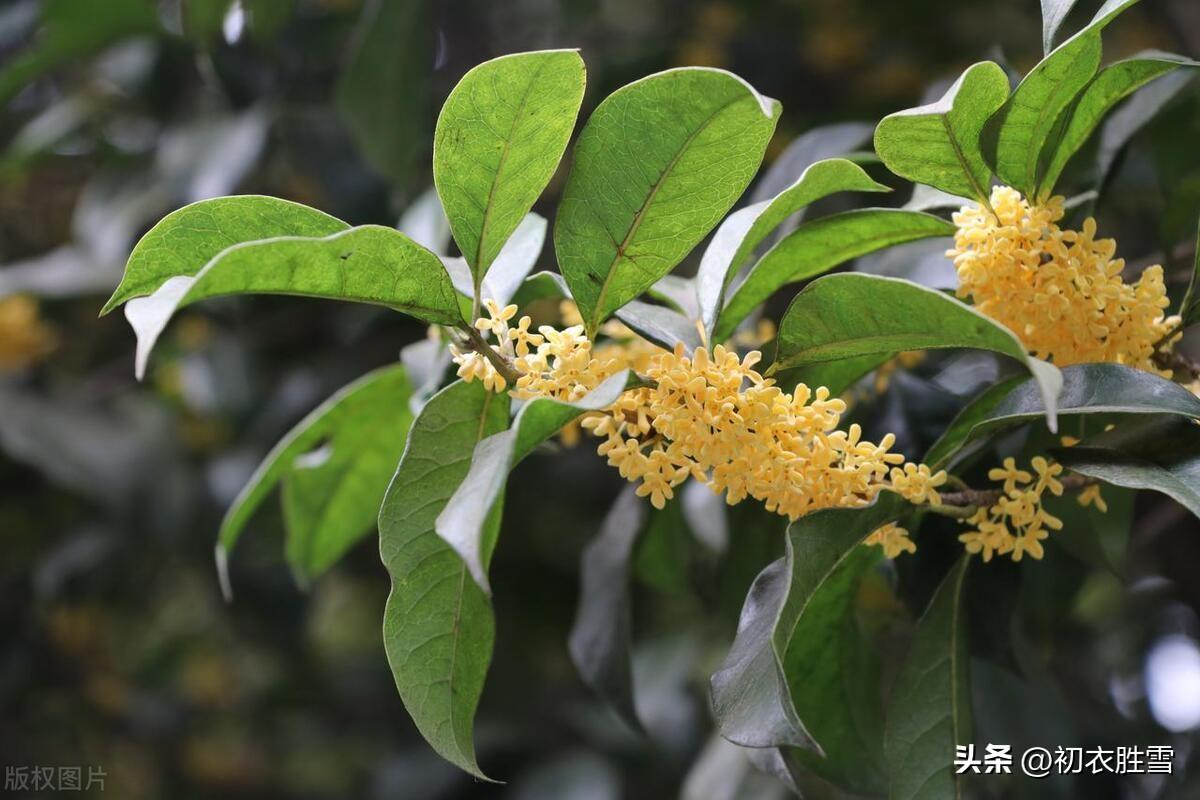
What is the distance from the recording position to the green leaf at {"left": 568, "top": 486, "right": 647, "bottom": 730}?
1078 mm

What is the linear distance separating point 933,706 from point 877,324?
1.07 feet

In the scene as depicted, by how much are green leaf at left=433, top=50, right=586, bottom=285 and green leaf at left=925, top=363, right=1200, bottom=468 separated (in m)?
0.34

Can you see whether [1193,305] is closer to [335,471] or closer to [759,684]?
[759,684]

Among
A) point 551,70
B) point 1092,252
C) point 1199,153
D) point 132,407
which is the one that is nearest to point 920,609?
point 1092,252

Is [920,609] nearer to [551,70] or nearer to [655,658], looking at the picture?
[551,70]

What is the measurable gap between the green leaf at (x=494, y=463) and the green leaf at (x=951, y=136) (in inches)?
9.9

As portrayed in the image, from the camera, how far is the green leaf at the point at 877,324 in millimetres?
620

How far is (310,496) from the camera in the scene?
1.15 meters

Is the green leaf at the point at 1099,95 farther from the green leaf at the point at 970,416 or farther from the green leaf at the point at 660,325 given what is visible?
the green leaf at the point at 660,325

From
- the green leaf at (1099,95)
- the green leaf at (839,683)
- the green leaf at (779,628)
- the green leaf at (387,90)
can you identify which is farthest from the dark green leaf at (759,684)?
the green leaf at (387,90)

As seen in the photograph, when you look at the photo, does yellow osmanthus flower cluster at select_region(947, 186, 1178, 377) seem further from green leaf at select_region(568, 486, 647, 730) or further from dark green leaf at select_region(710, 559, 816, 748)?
green leaf at select_region(568, 486, 647, 730)

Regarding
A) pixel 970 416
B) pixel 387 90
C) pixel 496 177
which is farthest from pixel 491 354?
pixel 387 90

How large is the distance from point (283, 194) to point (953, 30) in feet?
4.78

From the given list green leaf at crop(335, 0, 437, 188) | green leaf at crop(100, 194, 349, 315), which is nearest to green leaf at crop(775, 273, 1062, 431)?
green leaf at crop(100, 194, 349, 315)
